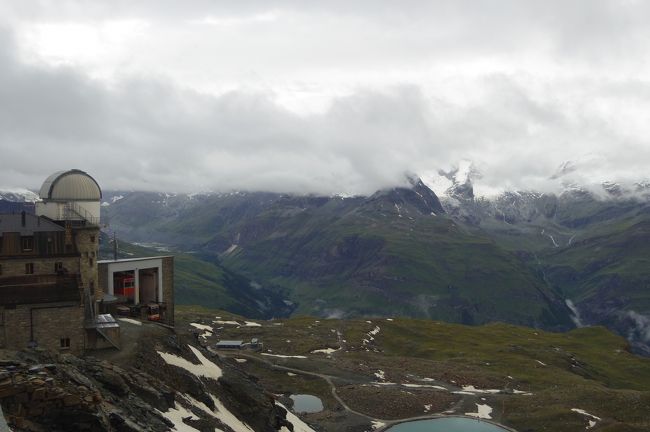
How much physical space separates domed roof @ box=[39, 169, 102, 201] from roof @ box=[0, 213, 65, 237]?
427cm

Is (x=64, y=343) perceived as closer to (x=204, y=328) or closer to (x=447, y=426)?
(x=447, y=426)

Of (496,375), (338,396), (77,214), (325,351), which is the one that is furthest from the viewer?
(325,351)

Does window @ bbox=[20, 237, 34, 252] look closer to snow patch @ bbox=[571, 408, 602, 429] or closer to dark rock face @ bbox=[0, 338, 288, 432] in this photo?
dark rock face @ bbox=[0, 338, 288, 432]

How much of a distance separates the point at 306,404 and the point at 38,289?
62023mm

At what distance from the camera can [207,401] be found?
6319cm

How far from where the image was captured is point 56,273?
65.0 metres

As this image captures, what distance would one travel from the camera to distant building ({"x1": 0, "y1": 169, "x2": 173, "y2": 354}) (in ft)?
194

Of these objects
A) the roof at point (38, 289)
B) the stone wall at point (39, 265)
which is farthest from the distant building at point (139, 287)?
the roof at point (38, 289)

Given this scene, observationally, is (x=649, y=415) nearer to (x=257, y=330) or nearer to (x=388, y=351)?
(x=388, y=351)

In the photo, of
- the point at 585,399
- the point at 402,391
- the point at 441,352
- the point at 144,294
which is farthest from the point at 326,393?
the point at 441,352

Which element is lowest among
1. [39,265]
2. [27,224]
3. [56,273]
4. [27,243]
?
[56,273]

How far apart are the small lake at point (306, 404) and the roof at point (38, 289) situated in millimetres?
54729

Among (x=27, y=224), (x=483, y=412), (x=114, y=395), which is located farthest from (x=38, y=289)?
(x=483, y=412)

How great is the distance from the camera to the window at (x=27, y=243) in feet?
211
